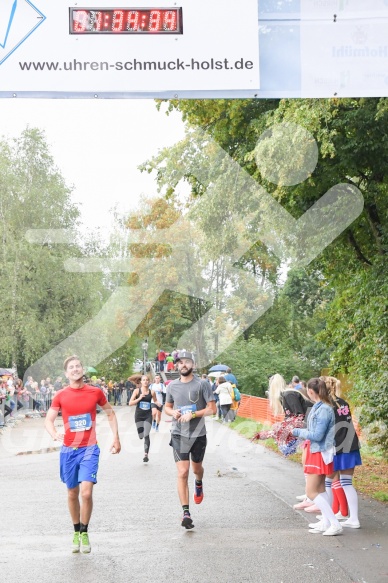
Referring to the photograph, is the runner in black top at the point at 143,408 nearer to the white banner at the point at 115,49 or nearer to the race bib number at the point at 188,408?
the race bib number at the point at 188,408

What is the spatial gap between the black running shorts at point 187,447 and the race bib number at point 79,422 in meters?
1.83

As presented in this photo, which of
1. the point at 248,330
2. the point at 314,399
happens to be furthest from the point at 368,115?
the point at 248,330

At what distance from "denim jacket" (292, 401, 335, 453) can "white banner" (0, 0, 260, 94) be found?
10.6 feet

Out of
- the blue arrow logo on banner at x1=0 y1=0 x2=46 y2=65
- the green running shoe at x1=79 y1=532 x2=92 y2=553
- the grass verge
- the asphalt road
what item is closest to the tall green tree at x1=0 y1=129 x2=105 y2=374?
the grass verge

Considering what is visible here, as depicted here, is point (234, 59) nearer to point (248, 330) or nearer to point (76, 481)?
point (76, 481)

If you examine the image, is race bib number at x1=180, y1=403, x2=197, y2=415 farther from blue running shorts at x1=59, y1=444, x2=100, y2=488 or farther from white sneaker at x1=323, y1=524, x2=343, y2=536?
white sneaker at x1=323, y1=524, x2=343, y2=536

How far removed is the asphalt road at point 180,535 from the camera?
8008 mm

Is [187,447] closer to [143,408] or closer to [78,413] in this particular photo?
[78,413]

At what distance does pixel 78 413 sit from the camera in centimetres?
945

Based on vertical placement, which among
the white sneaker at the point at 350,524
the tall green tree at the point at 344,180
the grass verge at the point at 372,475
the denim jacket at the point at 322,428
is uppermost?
the tall green tree at the point at 344,180

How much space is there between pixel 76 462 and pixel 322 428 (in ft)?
8.02

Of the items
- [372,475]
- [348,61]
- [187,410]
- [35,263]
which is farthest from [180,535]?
[35,263]

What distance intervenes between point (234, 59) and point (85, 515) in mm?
4486

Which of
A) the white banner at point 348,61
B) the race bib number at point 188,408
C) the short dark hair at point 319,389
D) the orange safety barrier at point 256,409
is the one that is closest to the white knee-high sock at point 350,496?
the short dark hair at point 319,389
